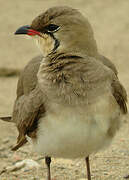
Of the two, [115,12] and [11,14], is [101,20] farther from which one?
[11,14]

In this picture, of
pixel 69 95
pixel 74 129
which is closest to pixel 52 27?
pixel 69 95

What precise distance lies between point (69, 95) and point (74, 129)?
0.28m

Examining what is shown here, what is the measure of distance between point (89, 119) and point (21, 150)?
1977mm

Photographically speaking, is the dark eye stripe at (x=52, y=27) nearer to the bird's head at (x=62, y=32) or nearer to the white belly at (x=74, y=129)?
the bird's head at (x=62, y=32)

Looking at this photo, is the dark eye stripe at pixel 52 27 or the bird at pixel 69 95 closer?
the bird at pixel 69 95

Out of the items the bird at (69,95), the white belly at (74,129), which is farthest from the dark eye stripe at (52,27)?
the white belly at (74,129)

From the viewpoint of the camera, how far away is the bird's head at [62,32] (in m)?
4.22

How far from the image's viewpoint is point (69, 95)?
4.04m

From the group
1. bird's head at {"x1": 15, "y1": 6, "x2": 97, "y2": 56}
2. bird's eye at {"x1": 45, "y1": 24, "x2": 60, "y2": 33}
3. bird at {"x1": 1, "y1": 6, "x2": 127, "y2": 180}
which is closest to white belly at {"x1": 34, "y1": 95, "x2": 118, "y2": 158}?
bird at {"x1": 1, "y1": 6, "x2": 127, "y2": 180}

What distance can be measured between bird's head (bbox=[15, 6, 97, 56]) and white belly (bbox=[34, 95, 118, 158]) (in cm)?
55

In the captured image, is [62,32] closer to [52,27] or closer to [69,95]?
[52,27]

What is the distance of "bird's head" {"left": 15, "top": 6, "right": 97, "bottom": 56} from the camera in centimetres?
422

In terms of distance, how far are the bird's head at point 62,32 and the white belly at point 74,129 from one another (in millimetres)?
551

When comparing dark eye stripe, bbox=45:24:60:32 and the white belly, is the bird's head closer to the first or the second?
dark eye stripe, bbox=45:24:60:32
